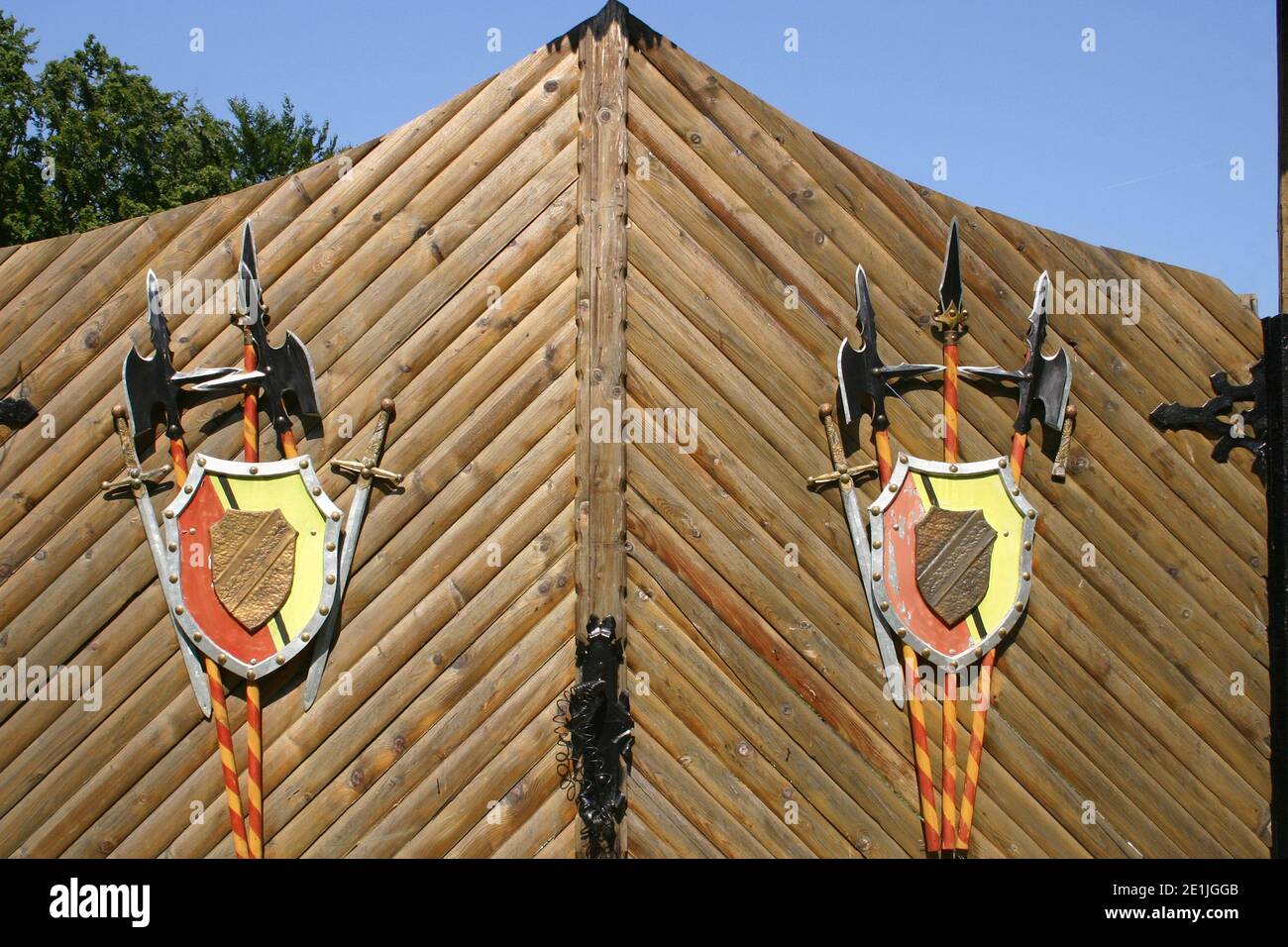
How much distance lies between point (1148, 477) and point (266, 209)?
412cm

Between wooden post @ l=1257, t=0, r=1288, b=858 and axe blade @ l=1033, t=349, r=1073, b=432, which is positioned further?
wooden post @ l=1257, t=0, r=1288, b=858

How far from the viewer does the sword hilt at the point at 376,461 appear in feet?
16.1

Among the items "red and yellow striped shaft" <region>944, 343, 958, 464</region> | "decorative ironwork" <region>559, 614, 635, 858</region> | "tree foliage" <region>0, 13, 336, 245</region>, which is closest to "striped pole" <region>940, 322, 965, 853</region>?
"red and yellow striped shaft" <region>944, 343, 958, 464</region>

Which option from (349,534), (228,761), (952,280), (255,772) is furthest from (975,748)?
(228,761)

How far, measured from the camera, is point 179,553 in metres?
4.99

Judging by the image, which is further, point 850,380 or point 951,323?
point 951,323

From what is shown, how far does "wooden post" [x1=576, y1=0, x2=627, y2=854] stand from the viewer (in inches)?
188

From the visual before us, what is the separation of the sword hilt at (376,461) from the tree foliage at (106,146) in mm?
20909

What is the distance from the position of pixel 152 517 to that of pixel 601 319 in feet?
6.86

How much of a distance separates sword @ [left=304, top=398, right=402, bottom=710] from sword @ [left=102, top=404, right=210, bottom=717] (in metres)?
0.47

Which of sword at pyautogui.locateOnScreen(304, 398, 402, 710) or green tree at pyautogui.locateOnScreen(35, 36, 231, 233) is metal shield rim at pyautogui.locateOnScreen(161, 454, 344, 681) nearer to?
sword at pyautogui.locateOnScreen(304, 398, 402, 710)

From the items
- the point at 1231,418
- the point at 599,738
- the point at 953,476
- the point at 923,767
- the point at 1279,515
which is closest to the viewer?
the point at 599,738

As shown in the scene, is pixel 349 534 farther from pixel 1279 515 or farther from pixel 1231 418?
pixel 1279 515

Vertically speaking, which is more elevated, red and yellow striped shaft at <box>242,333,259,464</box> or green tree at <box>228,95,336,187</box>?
green tree at <box>228,95,336,187</box>
